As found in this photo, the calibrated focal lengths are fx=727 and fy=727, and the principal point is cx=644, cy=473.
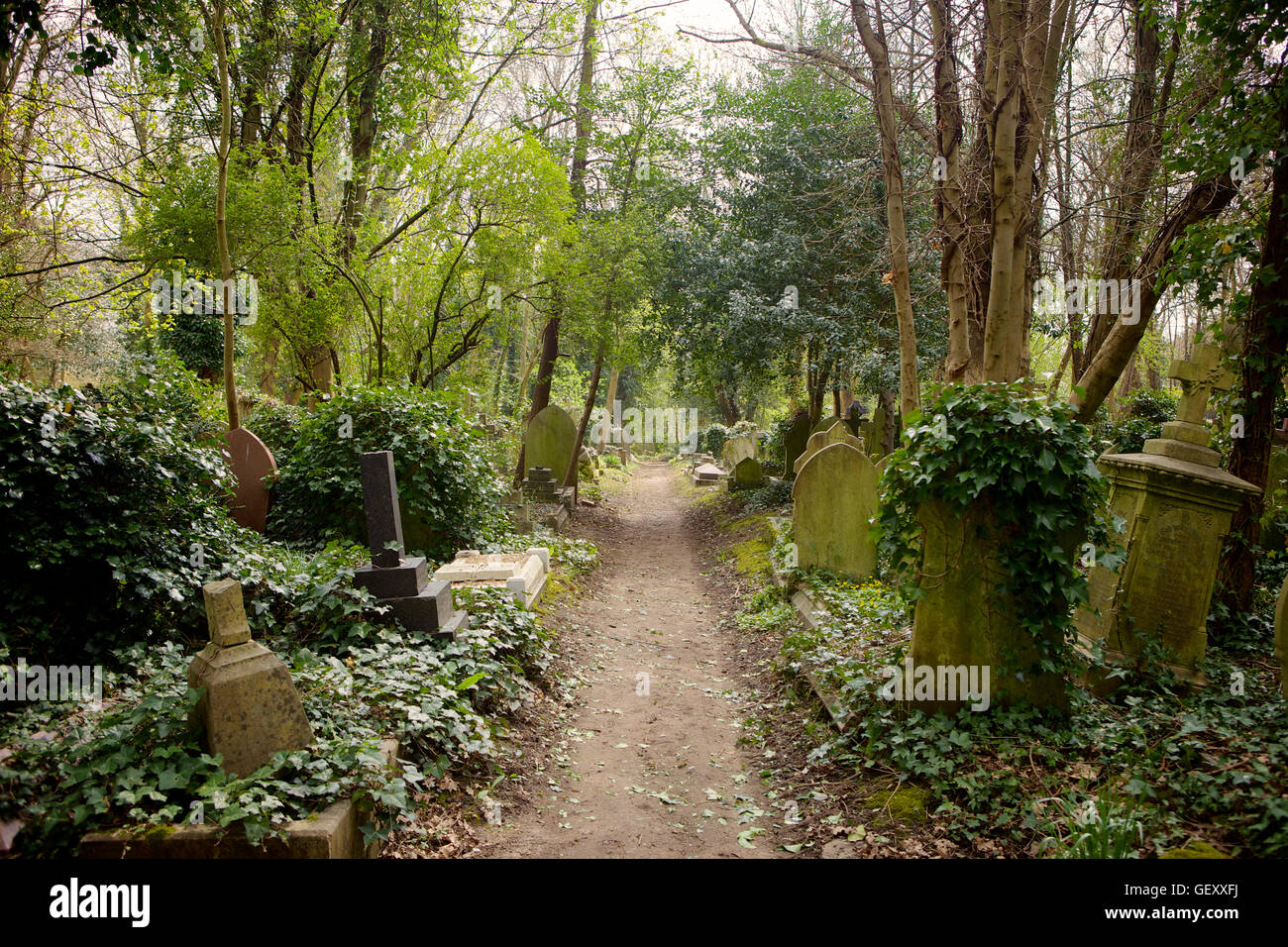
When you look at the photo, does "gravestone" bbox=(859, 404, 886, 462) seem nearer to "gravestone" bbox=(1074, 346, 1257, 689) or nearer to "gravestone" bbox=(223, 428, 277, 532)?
"gravestone" bbox=(1074, 346, 1257, 689)

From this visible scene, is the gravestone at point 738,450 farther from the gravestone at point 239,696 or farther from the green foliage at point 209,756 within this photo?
the gravestone at point 239,696

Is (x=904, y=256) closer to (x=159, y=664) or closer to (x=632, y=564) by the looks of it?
(x=632, y=564)

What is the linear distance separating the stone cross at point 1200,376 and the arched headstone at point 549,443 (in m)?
11.3

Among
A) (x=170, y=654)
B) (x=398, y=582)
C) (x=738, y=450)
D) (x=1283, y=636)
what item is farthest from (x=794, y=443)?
(x=170, y=654)

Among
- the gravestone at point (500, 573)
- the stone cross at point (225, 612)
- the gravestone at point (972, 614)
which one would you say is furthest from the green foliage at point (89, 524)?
the gravestone at point (972, 614)

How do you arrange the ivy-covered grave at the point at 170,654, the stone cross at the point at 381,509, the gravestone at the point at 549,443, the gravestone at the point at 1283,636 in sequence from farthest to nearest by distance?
the gravestone at the point at 549,443 → the stone cross at the point at 381,509 → the gravestone at the point at 1283,636 → the ivy-covered grave at the point at 170,654

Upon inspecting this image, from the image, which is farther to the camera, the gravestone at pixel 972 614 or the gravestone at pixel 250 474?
the gravestone at pixel 250 474

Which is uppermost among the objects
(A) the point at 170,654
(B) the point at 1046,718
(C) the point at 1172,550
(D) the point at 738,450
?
(D) the point at 738,450

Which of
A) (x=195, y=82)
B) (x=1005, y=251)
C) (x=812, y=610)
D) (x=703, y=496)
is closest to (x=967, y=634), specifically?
(x=812, y=610)

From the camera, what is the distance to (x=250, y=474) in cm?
804

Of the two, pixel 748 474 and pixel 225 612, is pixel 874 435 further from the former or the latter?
Result: pixel 225 612

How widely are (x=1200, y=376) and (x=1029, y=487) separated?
6.93 ft

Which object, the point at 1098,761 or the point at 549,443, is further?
the point at 549,443

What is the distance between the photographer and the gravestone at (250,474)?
7.97 meters
